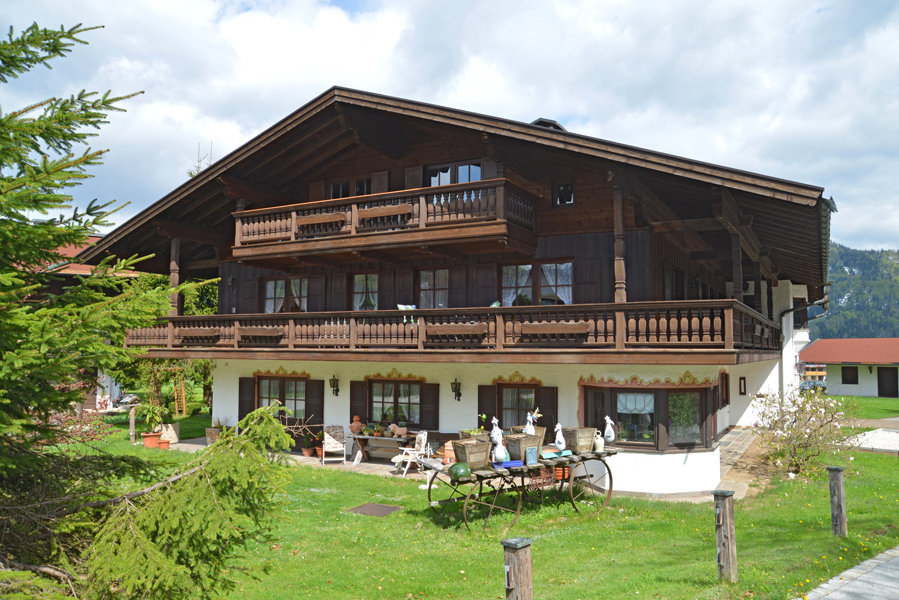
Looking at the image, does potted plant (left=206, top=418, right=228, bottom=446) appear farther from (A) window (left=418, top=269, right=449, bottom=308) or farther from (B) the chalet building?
(A) window (left=418, top=269, right=449, bottom=308)

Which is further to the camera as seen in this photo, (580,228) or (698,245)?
(698,245)

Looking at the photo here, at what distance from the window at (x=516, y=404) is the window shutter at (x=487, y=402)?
20 cm

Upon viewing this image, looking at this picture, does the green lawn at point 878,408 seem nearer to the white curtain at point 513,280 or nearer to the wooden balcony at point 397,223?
the white curtain at point 513,280

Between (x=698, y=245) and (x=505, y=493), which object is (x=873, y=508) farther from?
(x=698, y=245)

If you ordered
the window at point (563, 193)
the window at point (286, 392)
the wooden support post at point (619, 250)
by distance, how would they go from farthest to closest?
the window at point (286, 392)
the window at point (563, 193)
the wooden support post at point (619, 250)

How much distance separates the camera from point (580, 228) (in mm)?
16188

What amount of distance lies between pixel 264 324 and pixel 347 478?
4.99m

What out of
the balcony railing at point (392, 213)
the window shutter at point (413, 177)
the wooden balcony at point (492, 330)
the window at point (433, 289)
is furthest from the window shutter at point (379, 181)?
the wooden balcony at point (492, 330)

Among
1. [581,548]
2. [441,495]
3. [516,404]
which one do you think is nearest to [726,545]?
[581,548]

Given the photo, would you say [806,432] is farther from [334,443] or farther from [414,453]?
[334,443]

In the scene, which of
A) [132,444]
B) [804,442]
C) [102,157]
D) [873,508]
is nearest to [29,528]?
[102,157]

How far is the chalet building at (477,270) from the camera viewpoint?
45.0 feet

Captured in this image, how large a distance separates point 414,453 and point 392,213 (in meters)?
5.93

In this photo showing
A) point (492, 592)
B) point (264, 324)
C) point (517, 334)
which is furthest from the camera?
point (264, 324)
